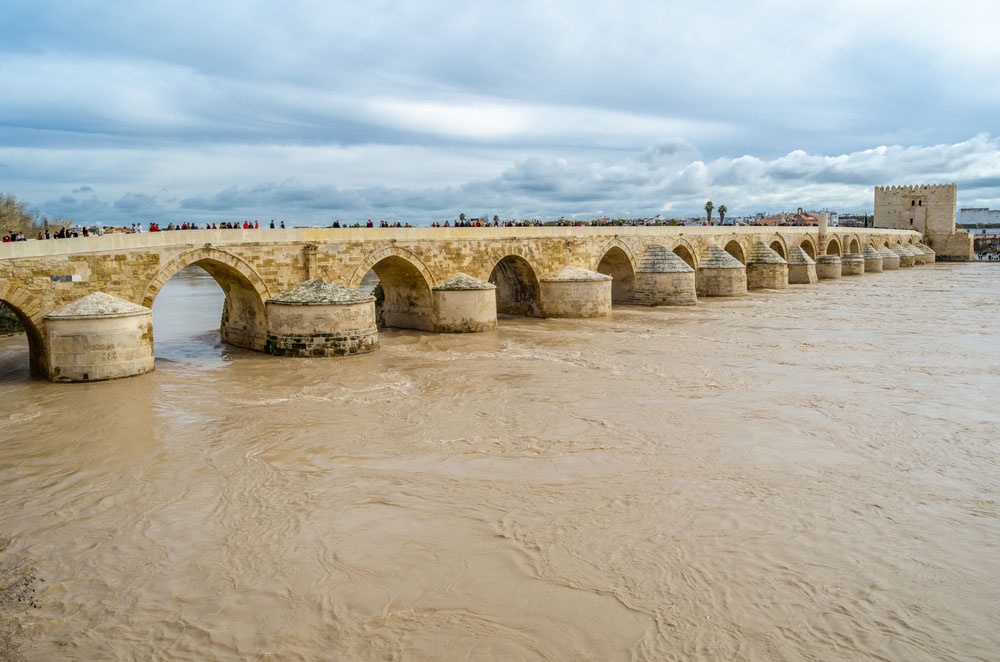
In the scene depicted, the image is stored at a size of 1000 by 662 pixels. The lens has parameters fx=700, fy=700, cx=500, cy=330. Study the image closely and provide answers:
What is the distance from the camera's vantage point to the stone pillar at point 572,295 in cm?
A: 2244

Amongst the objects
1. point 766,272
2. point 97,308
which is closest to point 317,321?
point 97,308

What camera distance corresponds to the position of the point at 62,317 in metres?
12.5

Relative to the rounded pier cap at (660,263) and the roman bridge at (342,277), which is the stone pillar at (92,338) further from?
the rounded pier cap at (660,263)

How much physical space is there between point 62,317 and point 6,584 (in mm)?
7963

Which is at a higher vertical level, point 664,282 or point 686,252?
point 686,252

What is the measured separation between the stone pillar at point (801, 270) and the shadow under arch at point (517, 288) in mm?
19042

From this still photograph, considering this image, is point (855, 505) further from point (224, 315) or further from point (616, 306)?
point (616, 306)

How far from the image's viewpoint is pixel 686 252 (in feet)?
98.4

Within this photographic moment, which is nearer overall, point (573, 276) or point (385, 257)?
point (385, 257)

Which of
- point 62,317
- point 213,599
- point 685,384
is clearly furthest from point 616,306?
point 213,599

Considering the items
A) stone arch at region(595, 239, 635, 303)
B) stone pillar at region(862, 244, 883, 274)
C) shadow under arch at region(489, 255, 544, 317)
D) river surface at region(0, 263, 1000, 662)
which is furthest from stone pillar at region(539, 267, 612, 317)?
stone pillar at region(862, 244, 883, 274)

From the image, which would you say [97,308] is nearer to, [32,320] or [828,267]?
[32,320]

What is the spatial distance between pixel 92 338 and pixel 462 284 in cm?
928

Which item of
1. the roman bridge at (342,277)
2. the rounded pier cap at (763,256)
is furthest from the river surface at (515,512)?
the rounded pier cap at (763,256)
